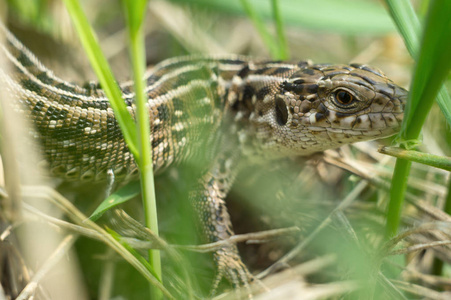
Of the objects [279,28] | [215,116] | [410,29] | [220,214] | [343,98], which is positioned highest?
[279,28]

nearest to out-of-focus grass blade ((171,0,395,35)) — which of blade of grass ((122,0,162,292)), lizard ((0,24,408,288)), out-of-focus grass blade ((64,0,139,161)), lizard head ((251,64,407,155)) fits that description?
lizard ((0,24,408,288))

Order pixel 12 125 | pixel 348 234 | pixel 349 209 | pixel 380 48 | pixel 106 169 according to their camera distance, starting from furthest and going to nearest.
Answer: pixel 380 48, pixel 349 209, pixel 106 169, pixel 348 234, pixel 12 125

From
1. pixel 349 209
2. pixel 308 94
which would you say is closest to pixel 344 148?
pixel 349 209

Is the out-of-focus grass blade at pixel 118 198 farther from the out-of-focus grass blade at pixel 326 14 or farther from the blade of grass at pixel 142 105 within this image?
the out-of-focus grass blade at pixel 326 14

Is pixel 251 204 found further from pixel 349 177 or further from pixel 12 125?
pixel 12 125

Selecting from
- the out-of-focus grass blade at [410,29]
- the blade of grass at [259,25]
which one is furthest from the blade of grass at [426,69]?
the blade of grass at [259,25]

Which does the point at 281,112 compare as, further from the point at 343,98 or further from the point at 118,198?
the point at 118,198

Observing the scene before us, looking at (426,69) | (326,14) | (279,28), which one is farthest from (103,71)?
(326,14)
